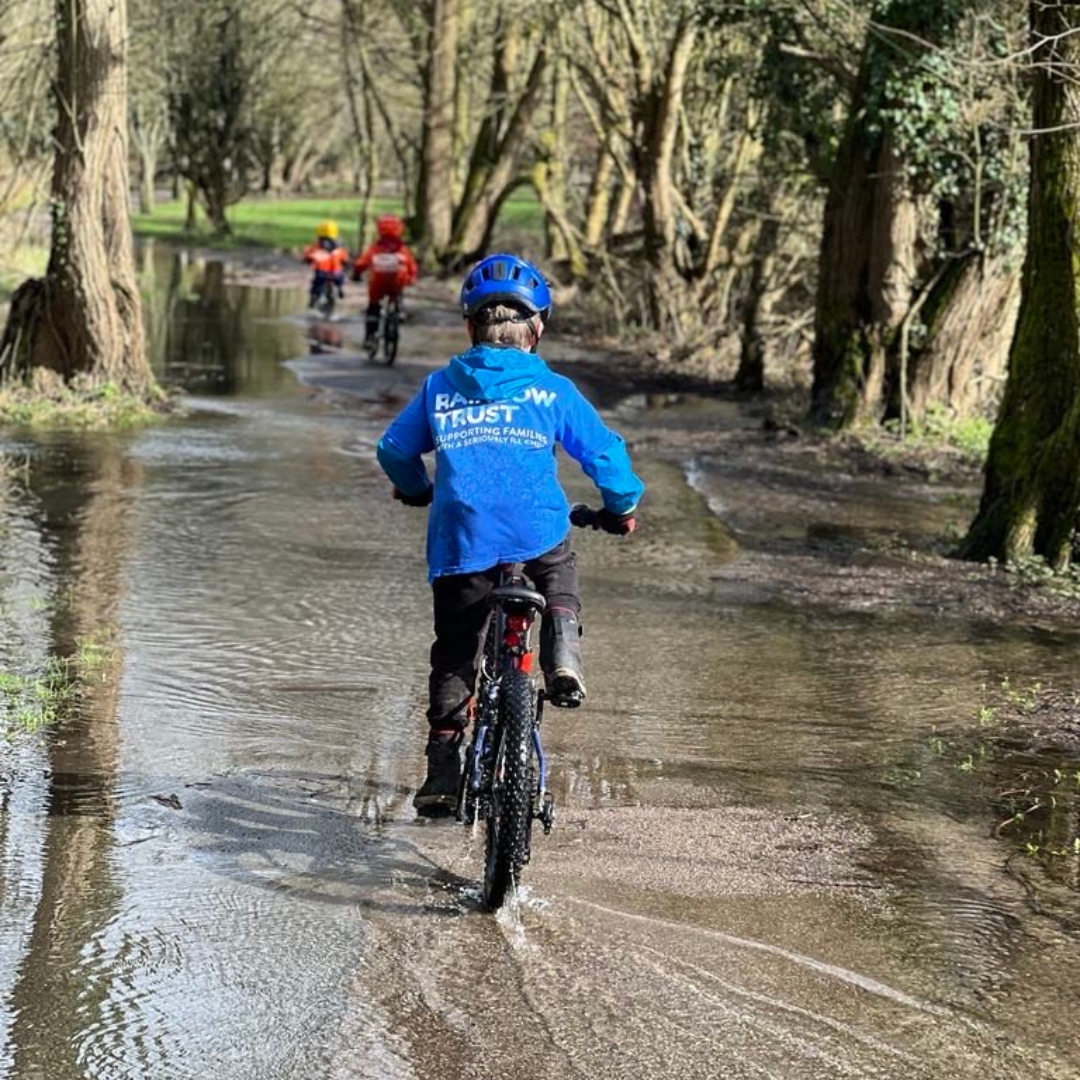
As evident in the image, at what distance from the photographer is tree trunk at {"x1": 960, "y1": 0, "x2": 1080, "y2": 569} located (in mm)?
11016

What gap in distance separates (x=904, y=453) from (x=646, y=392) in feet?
18.6

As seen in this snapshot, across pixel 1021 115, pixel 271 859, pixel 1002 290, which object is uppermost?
pixel 1021 115

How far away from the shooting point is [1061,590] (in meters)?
10.7

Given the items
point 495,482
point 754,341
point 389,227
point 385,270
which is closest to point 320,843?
point 495,482

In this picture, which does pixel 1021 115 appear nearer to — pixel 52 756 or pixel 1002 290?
pixel 1002 290

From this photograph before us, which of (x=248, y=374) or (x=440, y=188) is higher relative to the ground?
(x=440, y=188)

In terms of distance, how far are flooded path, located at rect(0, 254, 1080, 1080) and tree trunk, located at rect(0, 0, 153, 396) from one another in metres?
5.64

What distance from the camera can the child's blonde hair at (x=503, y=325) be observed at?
19.3 ft

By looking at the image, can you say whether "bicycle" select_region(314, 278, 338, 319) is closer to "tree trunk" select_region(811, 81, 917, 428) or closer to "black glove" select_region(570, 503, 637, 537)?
"tree trunk" select_region(811, 81, 917, 428)

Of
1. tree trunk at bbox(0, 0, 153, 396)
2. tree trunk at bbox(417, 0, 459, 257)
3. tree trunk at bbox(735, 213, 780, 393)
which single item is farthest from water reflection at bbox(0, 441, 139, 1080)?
tree trunk at bbox(417, 0, 459, 257)

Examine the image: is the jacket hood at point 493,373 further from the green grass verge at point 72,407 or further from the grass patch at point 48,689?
the green grass verge at point 72,407

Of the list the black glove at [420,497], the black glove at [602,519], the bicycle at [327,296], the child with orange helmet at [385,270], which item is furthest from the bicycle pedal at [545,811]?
the bicycle at [327,296]

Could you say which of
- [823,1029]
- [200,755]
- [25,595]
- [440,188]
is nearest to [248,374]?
[25,595]

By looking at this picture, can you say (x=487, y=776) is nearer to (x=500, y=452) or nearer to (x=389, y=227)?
(x=500, y=452)
